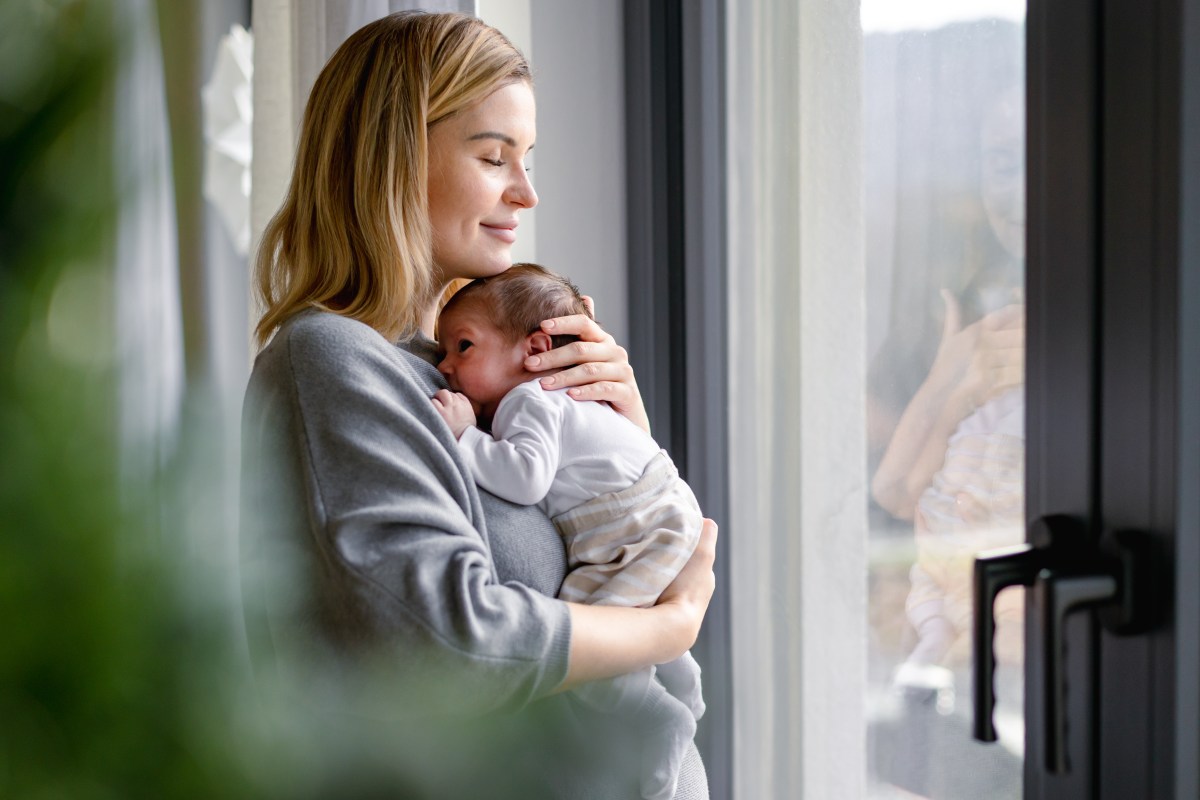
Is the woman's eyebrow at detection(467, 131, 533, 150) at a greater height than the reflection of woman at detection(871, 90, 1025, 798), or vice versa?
the woman's eyebrow at detection(467, 131, 533, 150)

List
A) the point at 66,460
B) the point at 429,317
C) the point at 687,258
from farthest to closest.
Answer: the point at 687,258 < the point at 429,317 < the point at 66,460

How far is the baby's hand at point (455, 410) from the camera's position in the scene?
1.21 metres

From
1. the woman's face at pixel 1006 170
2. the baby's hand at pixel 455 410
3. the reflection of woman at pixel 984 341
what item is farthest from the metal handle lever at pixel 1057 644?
the baby's hand at pixel 455 410

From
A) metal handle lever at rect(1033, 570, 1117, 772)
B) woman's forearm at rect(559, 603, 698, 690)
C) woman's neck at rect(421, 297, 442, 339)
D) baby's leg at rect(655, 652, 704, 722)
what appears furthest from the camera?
woman's neck at rect(421, 297, 442, 339)

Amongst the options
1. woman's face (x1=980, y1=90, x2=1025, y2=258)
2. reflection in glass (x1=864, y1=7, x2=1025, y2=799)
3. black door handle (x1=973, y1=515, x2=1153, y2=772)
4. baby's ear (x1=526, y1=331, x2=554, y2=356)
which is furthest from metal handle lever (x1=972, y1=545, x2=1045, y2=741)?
baby's ear (x1=526, y1=331, x2=554, y2=356)

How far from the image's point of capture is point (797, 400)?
5.08 ft

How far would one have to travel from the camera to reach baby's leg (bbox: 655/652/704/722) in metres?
1.24

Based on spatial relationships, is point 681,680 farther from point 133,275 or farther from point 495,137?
point 133,275

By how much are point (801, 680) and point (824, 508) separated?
0.93ft

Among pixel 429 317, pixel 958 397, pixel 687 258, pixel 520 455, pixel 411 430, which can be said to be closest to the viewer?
pixel 411 430

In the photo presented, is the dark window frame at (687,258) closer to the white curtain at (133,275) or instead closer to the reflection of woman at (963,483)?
the reflection of woman at (963,483)

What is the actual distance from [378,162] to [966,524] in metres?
0.87

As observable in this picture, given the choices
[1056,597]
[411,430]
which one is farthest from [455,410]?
[1056,597]

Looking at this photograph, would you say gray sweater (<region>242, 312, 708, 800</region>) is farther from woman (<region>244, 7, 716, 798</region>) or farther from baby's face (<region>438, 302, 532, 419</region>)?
baby's face (<region>438, 302, 532, 419</region>)
